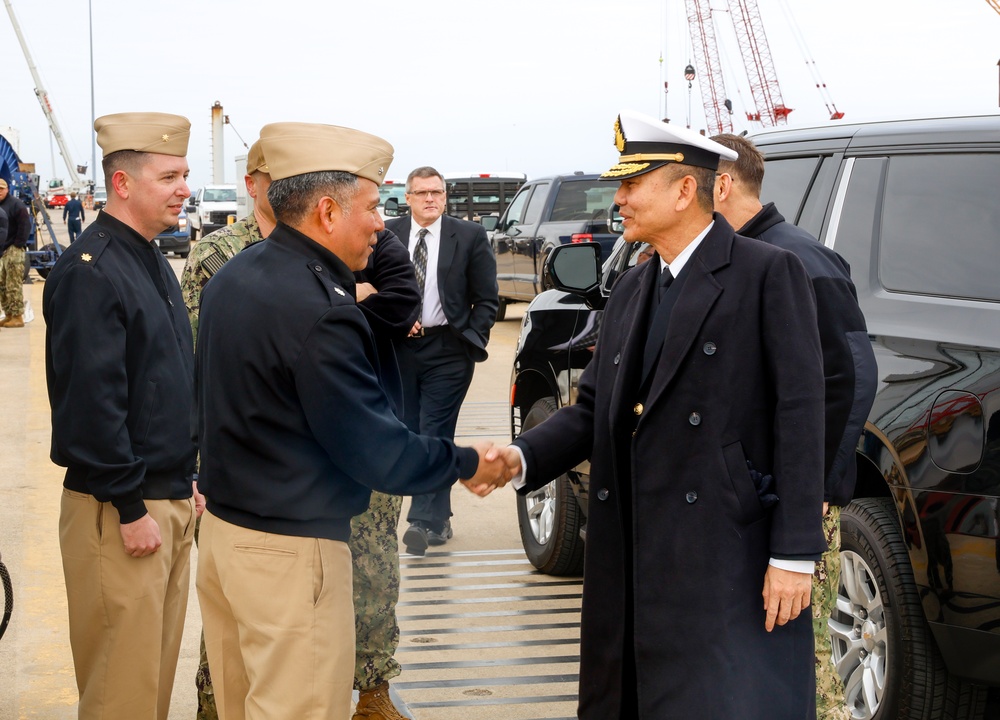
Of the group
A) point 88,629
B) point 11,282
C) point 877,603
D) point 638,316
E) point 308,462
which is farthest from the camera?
point 11,282

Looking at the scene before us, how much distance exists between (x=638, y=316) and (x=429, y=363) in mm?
3871

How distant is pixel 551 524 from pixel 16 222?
448 inches

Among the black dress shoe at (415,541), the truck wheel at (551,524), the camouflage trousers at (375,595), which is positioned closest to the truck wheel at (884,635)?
the camouflage trousers at (375,595)

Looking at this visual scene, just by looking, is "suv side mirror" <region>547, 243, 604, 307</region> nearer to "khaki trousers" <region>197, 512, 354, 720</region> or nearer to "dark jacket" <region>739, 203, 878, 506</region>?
"dark jacket" <region>739, 203, 878, 506</region>

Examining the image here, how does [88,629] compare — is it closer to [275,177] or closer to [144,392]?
[144,392]

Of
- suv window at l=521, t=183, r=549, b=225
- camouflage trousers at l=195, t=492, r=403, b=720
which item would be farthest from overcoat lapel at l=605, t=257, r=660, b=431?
suv window at l=521, t=183, r=549, b=225

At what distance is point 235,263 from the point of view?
10.1 ft

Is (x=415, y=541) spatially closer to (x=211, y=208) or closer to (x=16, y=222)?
(x=16, y=222)

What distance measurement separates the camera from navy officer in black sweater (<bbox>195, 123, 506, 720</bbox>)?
285cm

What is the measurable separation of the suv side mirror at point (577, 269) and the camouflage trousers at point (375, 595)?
165 cm

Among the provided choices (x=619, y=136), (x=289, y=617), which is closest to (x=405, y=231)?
(x=619, y=136)

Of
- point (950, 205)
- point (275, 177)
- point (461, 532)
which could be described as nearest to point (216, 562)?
point (275, 177)

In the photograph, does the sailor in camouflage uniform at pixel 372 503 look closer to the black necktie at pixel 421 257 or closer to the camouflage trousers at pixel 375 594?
the camouflage trousers at pixel 375 594

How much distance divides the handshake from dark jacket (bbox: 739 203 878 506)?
91cm
